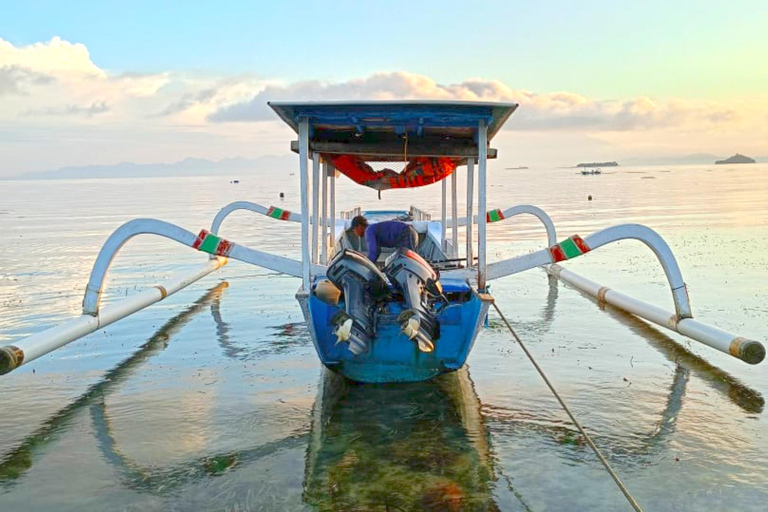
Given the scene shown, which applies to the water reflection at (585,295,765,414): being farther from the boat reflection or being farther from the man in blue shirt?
the man in blue shirt

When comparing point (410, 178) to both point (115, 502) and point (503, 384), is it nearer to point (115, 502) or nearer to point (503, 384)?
point (503, 384)

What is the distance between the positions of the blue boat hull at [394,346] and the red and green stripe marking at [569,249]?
209 cm

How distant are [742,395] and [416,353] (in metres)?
3.83

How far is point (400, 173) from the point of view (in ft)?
38.1

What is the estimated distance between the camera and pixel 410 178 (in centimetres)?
1153

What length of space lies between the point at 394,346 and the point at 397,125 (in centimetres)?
289

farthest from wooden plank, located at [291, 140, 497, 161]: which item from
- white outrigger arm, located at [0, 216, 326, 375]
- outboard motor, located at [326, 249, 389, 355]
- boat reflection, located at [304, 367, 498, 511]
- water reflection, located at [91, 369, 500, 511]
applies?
water reflection, located at [91, 369, 500, 511]

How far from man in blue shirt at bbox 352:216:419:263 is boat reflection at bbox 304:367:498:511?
180 cm

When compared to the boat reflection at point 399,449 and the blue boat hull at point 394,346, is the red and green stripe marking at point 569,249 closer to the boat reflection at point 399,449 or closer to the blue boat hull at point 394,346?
the blue boat hull at point 394,346

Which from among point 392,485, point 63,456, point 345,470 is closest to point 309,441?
point 345,470

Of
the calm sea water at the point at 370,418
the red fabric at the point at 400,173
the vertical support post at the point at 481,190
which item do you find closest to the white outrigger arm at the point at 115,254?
the calm sea water at the point at 370,418

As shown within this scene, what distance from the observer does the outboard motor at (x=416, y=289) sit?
23.1 feet

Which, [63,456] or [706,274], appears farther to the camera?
[706,274]

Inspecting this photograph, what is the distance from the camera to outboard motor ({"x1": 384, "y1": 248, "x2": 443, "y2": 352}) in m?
7.04
